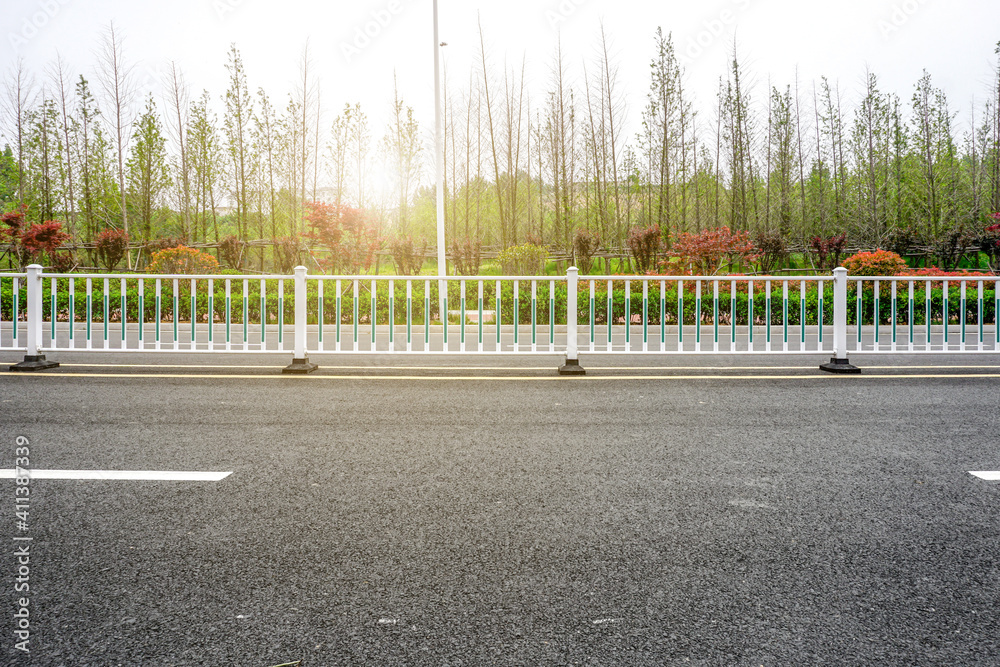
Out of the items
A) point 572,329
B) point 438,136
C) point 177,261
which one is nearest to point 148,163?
point 177,261

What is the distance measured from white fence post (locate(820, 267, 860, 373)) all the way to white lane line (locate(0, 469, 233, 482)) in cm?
689

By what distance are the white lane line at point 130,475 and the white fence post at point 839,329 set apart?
22.6ft

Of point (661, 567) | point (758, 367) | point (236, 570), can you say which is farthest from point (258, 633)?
point (758, 367)

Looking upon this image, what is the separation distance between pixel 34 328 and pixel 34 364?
44 centimetres

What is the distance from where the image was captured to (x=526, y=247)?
861 inches

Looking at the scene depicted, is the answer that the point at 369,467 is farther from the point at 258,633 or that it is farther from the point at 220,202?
the point at 220,202

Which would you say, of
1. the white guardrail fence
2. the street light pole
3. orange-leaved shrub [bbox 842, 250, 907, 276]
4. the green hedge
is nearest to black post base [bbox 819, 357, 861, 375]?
the white guardrail fence

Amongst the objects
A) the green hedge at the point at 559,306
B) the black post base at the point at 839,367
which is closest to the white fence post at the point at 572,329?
the black post base at the point at 839,367

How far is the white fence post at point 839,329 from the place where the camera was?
800 centimetres

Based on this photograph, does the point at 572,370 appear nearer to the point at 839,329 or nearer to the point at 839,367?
the point at 839,367

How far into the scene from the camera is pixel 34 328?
819 centimetres

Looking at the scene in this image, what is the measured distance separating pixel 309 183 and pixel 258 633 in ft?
92.8

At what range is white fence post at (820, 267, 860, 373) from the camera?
7996mm

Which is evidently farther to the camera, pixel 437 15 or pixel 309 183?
pixel 309 183
